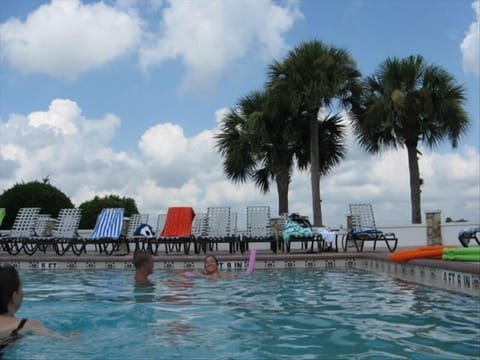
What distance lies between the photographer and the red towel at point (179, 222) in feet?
42.4

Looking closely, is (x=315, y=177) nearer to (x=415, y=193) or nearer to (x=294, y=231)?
(x=415, y=193)

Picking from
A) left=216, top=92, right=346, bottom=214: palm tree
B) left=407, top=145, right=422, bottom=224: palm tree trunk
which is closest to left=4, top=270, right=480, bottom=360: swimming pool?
left=407, top=145, right=422, bottom=224: palm tree trunk

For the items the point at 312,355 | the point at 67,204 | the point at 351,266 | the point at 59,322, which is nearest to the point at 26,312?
the point at 59,322

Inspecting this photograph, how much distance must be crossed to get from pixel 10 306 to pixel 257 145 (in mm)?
16373

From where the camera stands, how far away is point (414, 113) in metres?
17.5

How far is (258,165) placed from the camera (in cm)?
2023

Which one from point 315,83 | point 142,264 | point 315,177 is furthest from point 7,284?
point 315,83

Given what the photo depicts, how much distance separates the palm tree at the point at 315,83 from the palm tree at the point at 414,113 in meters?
1.15

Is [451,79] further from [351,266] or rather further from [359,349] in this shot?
[359,349]

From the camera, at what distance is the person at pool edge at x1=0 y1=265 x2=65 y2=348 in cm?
303

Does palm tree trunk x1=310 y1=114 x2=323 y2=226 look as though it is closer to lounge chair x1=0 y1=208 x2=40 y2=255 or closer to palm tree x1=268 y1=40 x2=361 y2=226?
palm tree x1=268 y1=40 x2=361 y2=226

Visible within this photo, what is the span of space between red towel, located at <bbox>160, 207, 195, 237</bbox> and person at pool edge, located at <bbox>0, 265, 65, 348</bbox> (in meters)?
9.51

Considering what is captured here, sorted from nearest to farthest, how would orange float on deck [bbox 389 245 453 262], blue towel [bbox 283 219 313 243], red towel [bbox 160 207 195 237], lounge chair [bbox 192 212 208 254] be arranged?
orange float on deck [bbox 389 245 453 262], blue towel [bbox 283 219 313 243], red towel [bbox 160 207 195 237], lounge chair [bbox 192 212 208 254]

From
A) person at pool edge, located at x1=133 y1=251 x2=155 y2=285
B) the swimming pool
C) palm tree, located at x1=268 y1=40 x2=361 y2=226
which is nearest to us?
the swimming pool
